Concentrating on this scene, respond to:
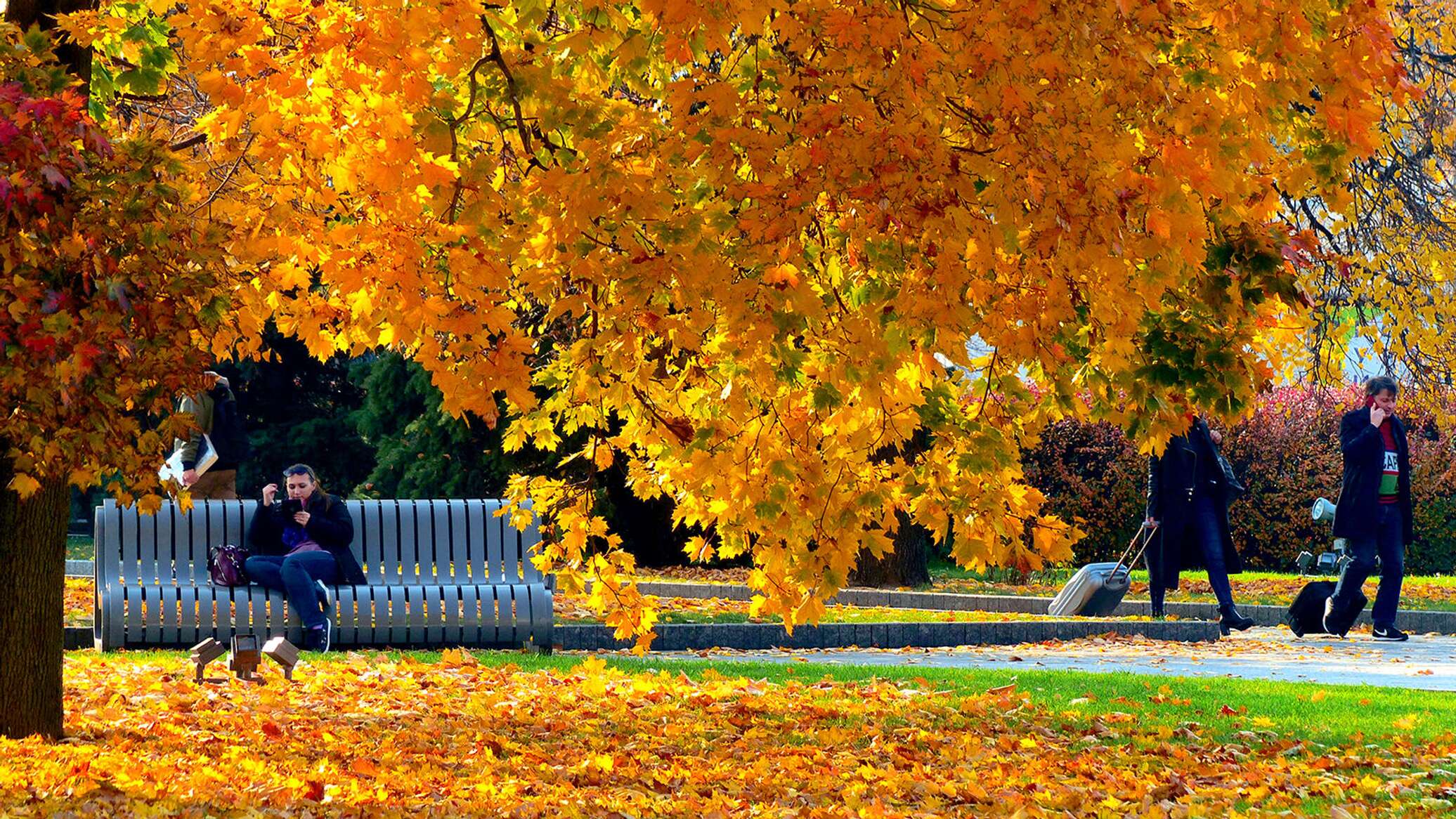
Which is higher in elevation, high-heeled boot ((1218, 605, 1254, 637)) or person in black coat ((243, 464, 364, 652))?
person in black coat ((243, 464, 364, 652))

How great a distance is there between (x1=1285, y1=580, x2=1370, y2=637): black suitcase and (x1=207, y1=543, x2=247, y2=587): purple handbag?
687cm

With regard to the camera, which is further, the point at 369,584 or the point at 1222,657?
the point at 1222,657

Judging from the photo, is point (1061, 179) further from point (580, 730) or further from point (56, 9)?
point (56, 9)

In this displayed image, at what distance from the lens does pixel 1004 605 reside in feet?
50.5

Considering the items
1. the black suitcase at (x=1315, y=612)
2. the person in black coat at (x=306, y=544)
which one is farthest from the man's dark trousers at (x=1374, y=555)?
the person in black coat at (x=306, y=544)

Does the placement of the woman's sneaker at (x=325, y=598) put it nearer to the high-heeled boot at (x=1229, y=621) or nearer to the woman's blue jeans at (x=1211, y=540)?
the woman's blue jeans at (x=1211, y=540)

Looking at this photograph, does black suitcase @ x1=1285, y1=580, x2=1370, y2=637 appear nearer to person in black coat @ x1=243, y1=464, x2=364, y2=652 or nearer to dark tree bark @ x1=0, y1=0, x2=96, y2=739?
person in black coat @ x1=243, y1=464, x2=364, y2=652

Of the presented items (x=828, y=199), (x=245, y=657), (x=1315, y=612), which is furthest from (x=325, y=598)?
(x=1315, y=612)

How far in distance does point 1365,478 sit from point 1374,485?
0.07 metres

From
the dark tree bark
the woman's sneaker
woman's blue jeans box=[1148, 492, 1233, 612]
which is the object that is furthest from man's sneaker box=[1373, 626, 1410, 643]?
the dark tree bark

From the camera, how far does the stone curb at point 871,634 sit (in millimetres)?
11464

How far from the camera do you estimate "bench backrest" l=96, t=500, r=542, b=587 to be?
1086 centimetres

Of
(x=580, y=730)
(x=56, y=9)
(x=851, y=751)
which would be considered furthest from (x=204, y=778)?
(x=56, y=9)

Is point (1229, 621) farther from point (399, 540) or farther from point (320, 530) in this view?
point (320, 530)
